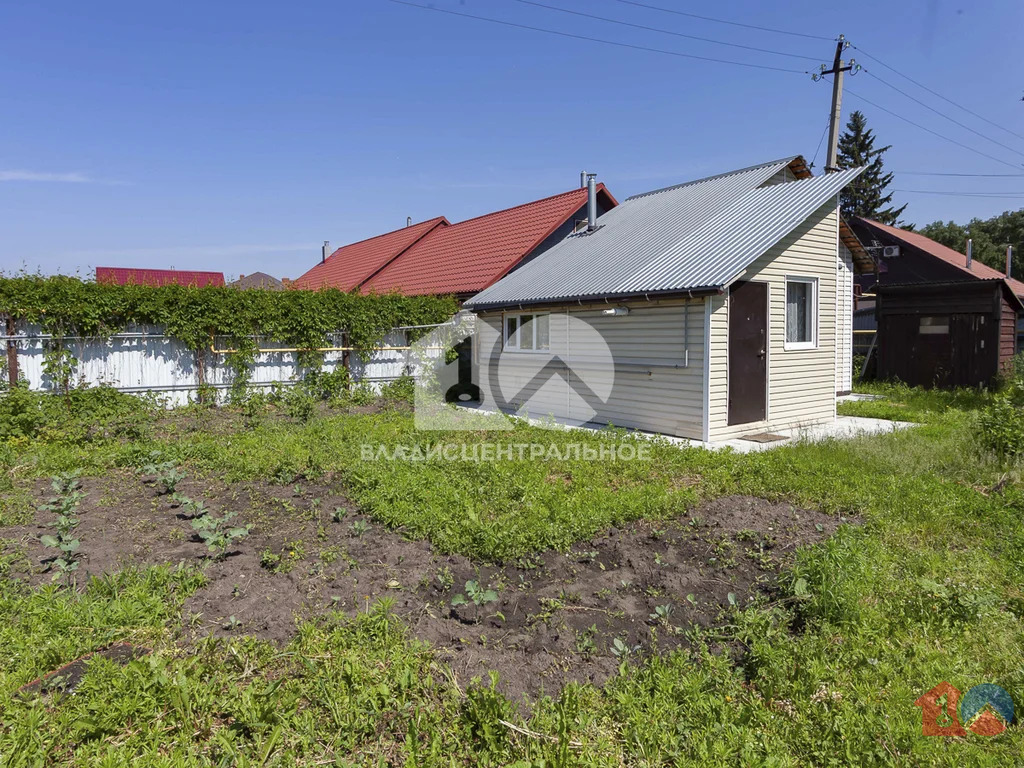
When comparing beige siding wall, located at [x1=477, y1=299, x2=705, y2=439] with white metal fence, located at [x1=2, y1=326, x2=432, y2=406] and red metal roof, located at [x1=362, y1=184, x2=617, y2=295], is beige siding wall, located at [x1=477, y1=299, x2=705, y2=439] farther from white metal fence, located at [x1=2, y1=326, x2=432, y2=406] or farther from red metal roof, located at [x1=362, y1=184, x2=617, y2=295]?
white metal fence, located at [x1=2, y1=326, x2=432, y2=406]

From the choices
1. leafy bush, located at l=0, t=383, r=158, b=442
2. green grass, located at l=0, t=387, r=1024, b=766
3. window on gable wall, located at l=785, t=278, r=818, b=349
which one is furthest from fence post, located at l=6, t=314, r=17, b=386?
window on gable wall, located at l=785, t=278, r=818, b=349

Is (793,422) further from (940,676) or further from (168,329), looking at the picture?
(168,329)

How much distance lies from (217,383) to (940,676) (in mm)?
13846

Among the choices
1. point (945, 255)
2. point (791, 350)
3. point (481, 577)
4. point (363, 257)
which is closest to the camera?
point (481, 577)

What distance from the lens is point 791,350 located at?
36.1 ft

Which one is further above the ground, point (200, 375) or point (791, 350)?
point (791, 350)

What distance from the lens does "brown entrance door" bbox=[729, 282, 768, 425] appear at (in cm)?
998

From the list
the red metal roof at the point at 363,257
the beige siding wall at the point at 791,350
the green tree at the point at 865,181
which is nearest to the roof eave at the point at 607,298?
the beige siding wall at the point at 791,350

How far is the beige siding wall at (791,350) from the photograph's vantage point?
9805mm

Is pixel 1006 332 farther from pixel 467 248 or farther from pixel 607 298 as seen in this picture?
pixel 467 248

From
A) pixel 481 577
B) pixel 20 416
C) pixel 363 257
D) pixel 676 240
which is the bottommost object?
pixel 481 577

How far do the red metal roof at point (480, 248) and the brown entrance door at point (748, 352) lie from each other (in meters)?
7.65

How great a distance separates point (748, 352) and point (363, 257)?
21.3 m

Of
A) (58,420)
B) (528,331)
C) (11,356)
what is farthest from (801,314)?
(11,356)
